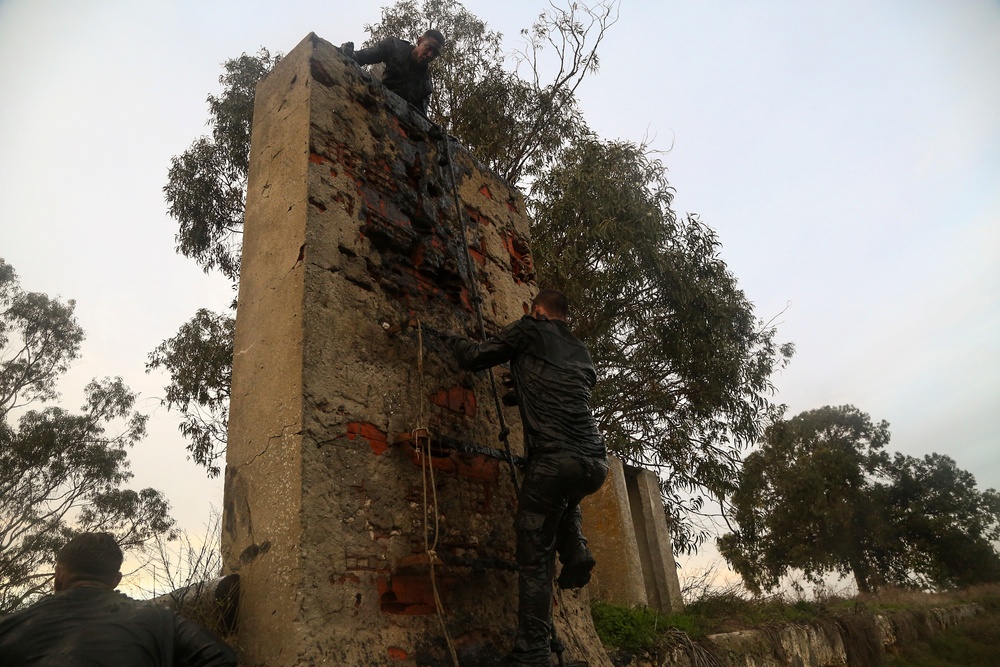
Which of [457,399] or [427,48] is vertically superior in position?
[427,48]

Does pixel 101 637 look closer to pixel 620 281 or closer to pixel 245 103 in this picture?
pixel 620 281

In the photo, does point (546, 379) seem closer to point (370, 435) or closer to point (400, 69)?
point (370, 435)

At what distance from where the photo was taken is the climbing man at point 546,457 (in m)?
2.99

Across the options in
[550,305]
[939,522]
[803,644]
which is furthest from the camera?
[939,522]

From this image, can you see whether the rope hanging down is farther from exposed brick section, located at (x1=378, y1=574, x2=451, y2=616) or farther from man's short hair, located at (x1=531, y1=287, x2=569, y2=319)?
exposed brick section, located at (x1=378, y1=574, x2=451, y2=616)

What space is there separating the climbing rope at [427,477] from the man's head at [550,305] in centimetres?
65

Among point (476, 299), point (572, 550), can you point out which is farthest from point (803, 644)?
point (476, 299)

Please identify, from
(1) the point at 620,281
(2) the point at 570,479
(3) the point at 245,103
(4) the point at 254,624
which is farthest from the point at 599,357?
(4) the point at 254,624

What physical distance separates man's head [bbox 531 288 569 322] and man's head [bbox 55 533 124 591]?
7.20 feet

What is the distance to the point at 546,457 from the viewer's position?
3082 mm

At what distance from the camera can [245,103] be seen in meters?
11.4

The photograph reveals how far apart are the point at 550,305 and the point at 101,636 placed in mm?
2424

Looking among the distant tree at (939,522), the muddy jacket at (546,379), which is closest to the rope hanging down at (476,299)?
the muddy jacket at (546,379)

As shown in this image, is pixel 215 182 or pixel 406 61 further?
pixel 215 182
